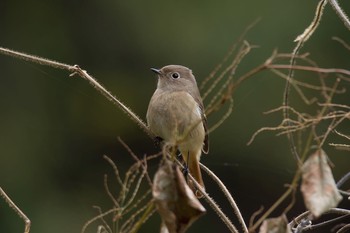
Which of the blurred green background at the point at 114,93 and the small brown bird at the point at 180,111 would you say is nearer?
the small brown bird at the point at 180,111

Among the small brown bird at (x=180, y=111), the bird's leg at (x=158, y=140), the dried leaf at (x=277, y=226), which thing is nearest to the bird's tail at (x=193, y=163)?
the small brown bird at (x=180, y=111)

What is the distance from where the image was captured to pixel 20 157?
10.7 metres

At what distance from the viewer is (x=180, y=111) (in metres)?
4.05

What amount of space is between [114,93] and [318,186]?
8959mm

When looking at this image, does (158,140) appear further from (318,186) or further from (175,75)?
(318,186)

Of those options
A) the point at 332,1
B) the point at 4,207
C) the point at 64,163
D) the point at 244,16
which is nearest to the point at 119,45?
the point at 64,163

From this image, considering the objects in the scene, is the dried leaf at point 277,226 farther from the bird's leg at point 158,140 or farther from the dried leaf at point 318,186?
the bird's leg at point 158,140

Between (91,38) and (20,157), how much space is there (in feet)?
6.72

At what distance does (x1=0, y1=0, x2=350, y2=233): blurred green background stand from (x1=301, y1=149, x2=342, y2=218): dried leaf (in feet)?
21.4

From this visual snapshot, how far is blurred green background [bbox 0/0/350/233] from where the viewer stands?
366 inches

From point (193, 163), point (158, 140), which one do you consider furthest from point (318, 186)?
point (193, 163)

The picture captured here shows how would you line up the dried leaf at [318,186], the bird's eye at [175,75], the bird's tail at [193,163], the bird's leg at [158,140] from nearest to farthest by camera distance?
the dried leaf at [318,186] → the bird's leg at [158,140] → the bird's tail at [193,163] → the bird's eye at [175,75]

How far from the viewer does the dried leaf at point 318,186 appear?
77.9 inches

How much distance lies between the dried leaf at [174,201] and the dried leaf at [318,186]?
24cm
